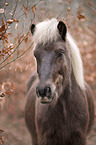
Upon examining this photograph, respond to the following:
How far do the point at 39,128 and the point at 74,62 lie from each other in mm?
1206

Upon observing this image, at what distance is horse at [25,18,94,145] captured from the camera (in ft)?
7.81

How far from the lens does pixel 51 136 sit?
2.68 meters

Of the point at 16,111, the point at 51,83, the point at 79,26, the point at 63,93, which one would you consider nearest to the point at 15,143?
the point at 16,111

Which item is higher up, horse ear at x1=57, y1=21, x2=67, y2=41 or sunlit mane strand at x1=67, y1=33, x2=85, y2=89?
horse ear at x1=57, y1=21, x2=67, y2=41

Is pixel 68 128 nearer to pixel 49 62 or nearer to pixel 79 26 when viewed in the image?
pixel 49 62

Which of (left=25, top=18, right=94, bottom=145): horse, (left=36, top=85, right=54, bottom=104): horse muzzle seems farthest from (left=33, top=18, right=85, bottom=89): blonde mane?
(left=36, top=85, right=54, bottom=104): horse muzzle

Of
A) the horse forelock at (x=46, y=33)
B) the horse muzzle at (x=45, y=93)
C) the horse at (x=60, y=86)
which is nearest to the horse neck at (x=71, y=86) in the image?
the horse at (x=60, y=86)

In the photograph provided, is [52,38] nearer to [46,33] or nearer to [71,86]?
[46,33]

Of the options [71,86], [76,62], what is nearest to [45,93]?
[71,86]

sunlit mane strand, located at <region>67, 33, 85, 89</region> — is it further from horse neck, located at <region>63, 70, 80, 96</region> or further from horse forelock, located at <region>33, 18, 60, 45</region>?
horse forelock, located at <region>33, 18, 60, 45</region>

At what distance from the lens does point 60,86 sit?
8.25ft

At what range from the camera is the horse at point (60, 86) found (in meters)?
2.38

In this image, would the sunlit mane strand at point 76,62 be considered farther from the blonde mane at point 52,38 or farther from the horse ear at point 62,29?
the horse ear at point 62,29

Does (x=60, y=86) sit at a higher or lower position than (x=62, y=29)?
lower
